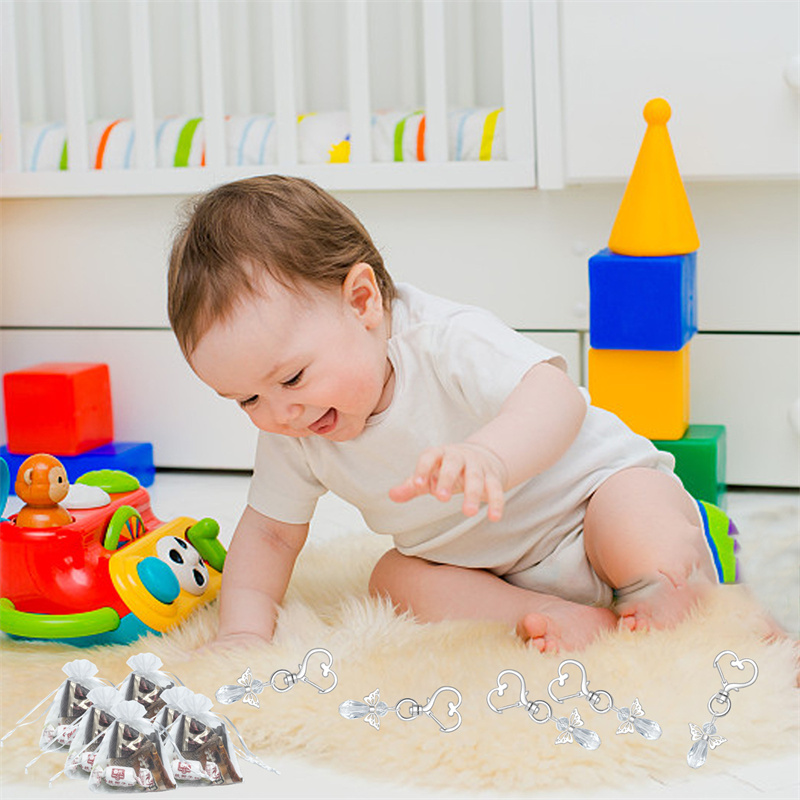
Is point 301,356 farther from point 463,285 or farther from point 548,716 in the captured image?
point 463,285

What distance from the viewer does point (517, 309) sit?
162 cm

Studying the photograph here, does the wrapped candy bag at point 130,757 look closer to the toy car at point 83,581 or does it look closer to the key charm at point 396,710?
the key charm at point 396,710

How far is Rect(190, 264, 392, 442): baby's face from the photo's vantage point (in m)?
0.86

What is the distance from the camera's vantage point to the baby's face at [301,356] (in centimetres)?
86

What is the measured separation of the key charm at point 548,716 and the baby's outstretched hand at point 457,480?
141 mm

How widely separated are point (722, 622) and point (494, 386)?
0.81 feet

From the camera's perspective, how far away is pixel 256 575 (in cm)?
101

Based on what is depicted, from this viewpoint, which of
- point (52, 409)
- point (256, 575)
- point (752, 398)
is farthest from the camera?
point (52, 409)

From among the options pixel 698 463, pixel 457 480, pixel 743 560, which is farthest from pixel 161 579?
pixel 698 463

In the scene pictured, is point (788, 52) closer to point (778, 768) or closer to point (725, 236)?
point (725, 236)

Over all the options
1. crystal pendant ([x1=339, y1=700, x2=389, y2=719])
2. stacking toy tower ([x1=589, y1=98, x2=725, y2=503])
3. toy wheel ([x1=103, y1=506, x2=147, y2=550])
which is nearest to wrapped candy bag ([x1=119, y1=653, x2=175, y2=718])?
crystal pendant ([x1=339, y1=700, x2=389, y2=719])

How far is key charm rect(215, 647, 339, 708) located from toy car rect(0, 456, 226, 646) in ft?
0.59

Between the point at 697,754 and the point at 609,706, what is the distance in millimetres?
66

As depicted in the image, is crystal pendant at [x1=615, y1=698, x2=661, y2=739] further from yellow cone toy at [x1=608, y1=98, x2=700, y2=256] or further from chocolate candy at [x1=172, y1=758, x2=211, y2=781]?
yellow cone toy at [x1=608, y1=98, x2=700, y2=256]
